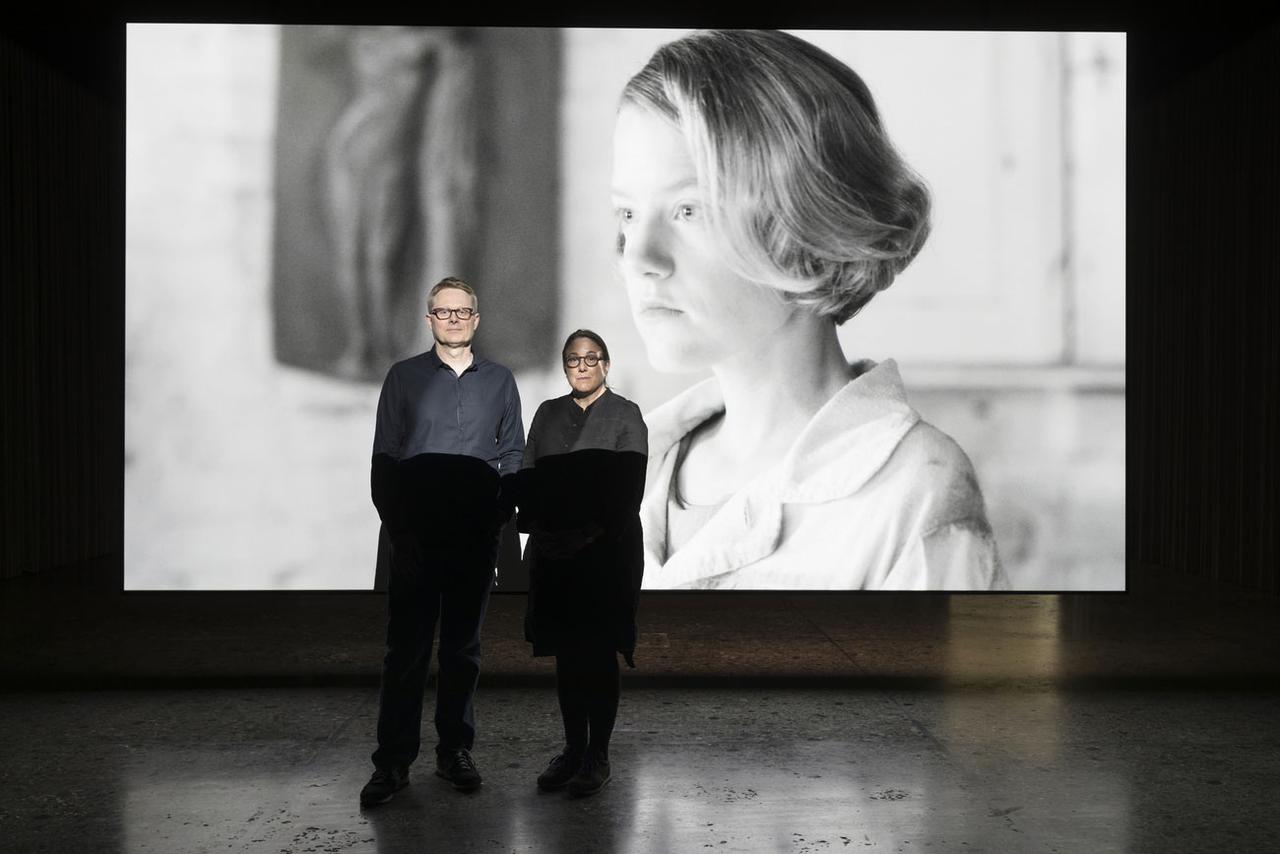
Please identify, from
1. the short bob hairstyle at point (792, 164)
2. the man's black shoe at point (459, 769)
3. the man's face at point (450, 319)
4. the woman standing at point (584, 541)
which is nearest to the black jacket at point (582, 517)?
the woman standing at point (584, 541)

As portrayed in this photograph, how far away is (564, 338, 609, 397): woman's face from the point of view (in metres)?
4.07

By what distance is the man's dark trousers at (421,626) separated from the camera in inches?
158

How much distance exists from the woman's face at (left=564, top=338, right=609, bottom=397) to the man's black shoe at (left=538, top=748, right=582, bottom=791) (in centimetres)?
120

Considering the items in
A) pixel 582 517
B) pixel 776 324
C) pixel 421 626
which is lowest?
pixel 421 626

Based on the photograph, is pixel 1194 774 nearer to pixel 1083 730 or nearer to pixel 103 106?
pixel 1083 730

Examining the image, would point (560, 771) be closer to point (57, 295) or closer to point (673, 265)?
point (673, 265)

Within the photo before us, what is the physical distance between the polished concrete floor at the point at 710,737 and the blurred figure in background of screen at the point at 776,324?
2.04ft

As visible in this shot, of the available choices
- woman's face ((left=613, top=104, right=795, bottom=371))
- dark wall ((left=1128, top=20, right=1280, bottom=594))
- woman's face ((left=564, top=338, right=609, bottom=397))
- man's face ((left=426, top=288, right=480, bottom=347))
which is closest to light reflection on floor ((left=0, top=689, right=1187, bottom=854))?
woman's face ((left=564, top=338, right=609, bottom=397))

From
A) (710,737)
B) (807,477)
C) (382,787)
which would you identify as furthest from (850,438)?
(382,787)

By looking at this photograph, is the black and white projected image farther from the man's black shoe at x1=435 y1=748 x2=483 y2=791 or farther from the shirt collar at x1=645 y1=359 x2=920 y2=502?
the man's black shoe at x1=435 y1=748 x2=483 y2=791

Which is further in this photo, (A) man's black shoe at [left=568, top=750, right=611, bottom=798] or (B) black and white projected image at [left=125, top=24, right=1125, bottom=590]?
(B) black and white projected image at [left=125, top=24, right=1125, bottom=590]

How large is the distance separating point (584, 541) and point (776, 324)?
2397mm

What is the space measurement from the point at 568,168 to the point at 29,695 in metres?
3.43

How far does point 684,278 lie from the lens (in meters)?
6.06
